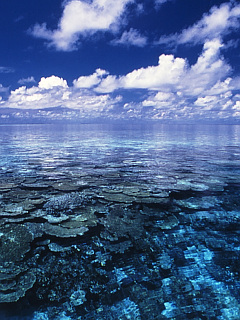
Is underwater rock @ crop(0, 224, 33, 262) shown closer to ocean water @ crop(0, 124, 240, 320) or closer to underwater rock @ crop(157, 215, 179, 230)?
ocean water @ crop(0, 124, 240, 320)

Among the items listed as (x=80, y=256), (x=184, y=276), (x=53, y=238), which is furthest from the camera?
(x=53, y=238)

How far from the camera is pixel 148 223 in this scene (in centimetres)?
661

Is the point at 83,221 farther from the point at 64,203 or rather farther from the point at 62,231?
the point at 64,203

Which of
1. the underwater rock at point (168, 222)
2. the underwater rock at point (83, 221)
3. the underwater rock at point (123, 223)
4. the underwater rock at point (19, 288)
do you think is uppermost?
the underwater rock at point (83, 221)

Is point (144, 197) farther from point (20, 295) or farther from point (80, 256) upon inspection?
point (20, 295)

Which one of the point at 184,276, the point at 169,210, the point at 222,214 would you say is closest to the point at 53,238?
the point at 184,276

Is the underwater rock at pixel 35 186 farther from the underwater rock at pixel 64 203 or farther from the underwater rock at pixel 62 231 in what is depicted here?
the underwater rock at pixel 62 231

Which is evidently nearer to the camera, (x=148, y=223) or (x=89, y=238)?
(x=89, y=238)

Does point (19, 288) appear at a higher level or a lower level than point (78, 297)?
higher

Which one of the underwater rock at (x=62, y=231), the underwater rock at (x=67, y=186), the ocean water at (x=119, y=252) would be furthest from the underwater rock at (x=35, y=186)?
the underwater rock at (x=62, y=231)

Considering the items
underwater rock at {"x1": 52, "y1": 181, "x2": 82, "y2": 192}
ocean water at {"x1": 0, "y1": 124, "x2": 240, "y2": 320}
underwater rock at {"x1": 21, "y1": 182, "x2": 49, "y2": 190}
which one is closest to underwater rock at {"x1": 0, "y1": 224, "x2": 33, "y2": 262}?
ocean water at {"x1": 0, "y1": 124, "x2": 240, "y2": 320}

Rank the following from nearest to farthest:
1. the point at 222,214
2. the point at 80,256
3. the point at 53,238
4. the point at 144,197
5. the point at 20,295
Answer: the point at 20,295 → the point at 80,256 → the point at 53,238 → the point at 222,214 → the point at 144,197

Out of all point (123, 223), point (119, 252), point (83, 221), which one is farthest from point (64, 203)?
point (119, 252)

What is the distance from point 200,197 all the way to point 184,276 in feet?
16.3
